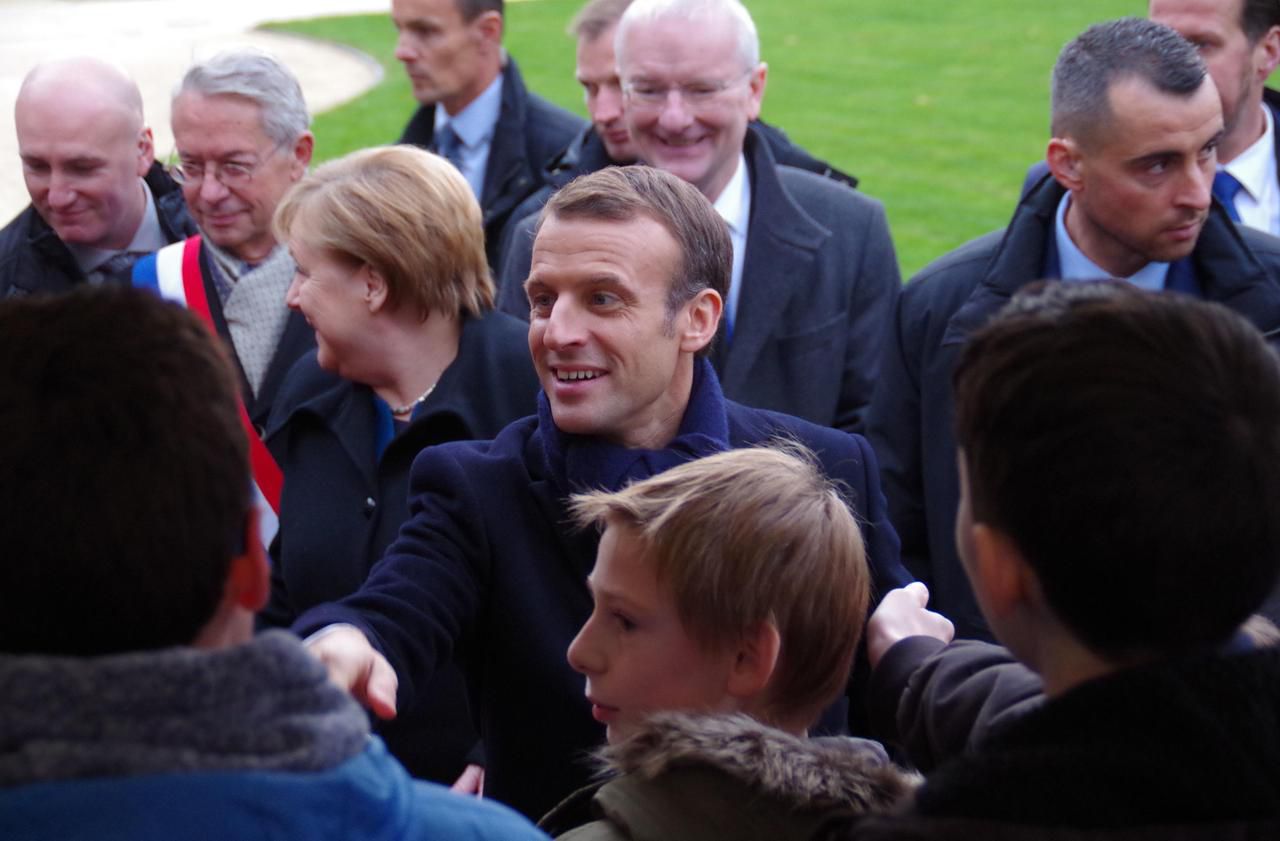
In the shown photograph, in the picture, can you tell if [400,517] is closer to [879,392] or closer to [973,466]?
[879,392]

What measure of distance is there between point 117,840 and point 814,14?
904 inches

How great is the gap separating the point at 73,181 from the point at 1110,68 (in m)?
3.26

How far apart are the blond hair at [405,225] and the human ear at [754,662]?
177 cm

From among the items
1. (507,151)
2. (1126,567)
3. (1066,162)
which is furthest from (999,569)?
(507,151)

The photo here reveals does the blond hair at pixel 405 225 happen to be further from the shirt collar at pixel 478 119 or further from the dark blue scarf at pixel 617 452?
the shirt collar at pixel 478 119

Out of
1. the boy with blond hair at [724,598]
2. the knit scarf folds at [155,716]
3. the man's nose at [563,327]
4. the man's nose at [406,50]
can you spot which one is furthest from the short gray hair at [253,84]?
the knit scarf folds at [155,716]

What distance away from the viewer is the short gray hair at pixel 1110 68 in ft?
14.5

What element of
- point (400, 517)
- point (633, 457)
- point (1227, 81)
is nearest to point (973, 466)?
point (633, 457)

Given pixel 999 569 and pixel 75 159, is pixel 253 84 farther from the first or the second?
pixel 999 569

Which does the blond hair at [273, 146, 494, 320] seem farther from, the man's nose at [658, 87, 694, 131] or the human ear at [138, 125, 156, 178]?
the human ear at [138, 125, 156, 178]

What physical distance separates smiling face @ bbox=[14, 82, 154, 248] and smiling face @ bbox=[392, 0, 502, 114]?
6.89 feet

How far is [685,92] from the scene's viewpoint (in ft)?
17.0

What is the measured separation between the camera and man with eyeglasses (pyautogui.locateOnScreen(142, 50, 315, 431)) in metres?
4.86

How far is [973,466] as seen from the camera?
6.28ft
